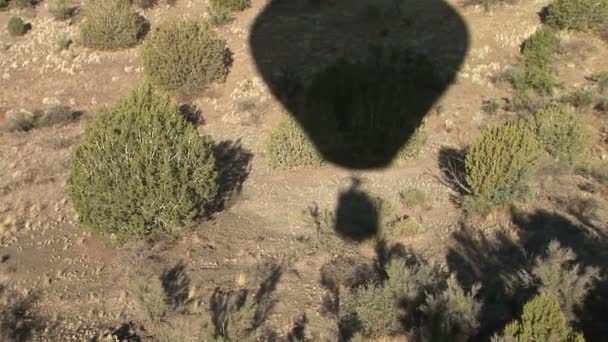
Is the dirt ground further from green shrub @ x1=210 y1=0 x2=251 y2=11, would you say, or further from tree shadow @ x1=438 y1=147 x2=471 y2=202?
green shrub @ x1=210 y1=0 x2=251 y2=11

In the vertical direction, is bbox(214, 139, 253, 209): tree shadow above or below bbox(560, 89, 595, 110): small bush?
above

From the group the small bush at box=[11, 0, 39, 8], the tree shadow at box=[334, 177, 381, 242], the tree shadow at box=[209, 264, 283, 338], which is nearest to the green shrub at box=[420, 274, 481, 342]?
the tree shadow at box=[209, 264, 283, 338]

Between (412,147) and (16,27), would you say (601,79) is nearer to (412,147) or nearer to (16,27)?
(412,147)

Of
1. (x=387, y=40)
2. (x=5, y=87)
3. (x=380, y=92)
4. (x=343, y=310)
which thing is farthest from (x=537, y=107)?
(x=5, y=87)

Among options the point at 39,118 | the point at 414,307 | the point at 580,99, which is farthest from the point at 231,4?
the point at 414,307

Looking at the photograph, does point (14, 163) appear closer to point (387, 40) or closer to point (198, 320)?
point (198, 320)

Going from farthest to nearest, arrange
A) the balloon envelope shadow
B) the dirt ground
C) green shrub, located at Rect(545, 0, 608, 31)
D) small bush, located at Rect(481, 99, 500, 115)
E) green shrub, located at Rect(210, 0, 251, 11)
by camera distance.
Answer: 1. green shrub, located at Rect(210, 0, 251, 11)
2. green shrub, located at Rect(545, 0, 608, 31)
3. small bush, located at Rect(481, 99, 500, 115)
4. the balloon envelope shadow
5. the dirt ground
